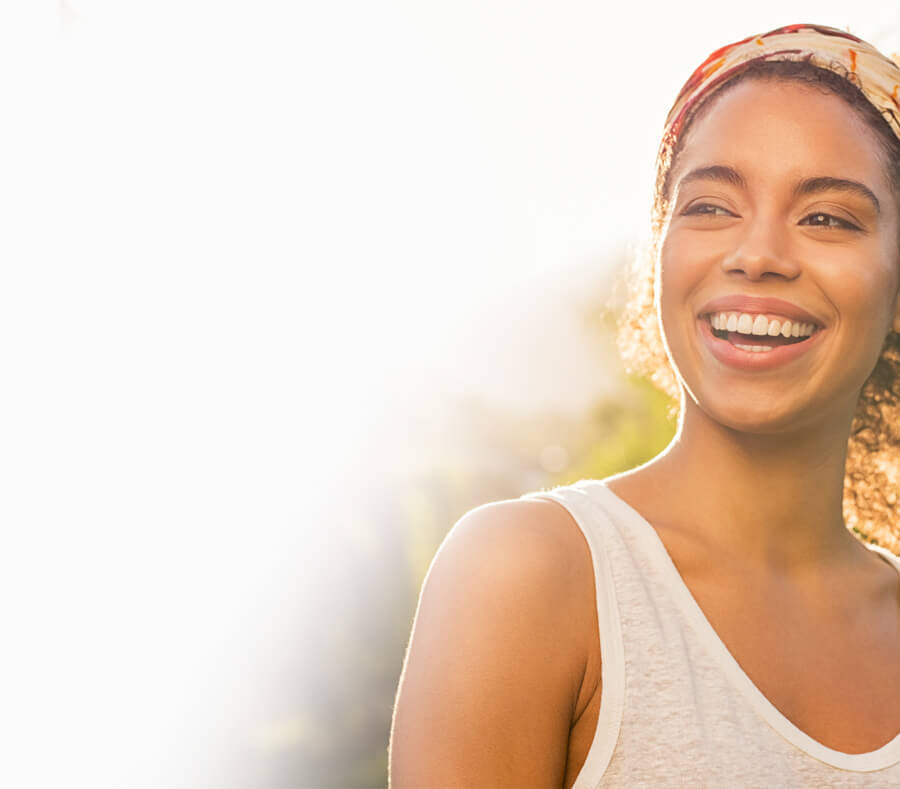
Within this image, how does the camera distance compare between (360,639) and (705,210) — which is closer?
(705,210)

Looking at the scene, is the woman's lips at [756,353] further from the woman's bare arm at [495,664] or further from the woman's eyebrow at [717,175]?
the woman's bare arm at [495,664]

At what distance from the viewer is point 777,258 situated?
2.05 meters

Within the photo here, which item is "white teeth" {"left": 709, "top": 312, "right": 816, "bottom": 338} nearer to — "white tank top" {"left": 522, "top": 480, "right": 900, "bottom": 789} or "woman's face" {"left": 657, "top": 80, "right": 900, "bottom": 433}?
"woman's face" {"left": 657, "top": 80, "right": 900, "bottom": 433}

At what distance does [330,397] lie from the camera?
4430 mm

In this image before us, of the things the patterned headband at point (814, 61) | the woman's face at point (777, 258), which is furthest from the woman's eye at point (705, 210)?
the patterned headband at point (814, 61)

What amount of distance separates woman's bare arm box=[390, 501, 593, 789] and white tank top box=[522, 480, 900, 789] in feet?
0.21

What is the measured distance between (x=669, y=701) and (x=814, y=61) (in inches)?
51.6

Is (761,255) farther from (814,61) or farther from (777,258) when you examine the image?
(814,61)

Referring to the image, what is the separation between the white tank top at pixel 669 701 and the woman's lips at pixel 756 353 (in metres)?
0.36

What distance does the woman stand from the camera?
5.95ft

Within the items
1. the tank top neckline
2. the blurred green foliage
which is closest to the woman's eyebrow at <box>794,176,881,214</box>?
the tank top neckline

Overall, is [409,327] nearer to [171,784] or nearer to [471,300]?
[471,300]

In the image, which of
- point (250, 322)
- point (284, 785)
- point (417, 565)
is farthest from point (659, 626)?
point (250, 322)

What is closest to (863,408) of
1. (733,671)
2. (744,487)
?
(744,487)
